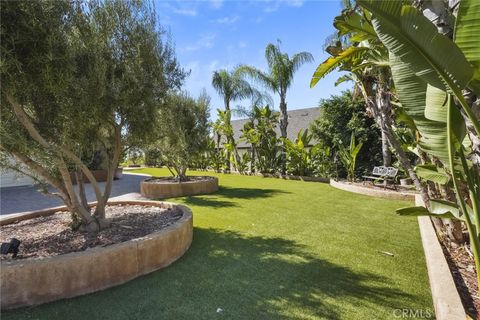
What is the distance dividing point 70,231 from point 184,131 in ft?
23.0

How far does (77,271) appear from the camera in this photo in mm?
3592

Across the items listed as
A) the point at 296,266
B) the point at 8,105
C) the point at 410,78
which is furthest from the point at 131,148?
the point at 410,78

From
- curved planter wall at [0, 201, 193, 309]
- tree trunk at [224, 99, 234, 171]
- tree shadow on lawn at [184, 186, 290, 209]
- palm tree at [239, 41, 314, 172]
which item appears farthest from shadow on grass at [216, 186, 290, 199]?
tree trunk at [224, 99, 234, 171]

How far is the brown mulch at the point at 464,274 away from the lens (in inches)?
114

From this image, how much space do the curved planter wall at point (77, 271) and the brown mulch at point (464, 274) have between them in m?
3.96

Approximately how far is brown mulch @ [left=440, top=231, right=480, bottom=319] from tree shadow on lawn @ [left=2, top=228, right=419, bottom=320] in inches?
21.5

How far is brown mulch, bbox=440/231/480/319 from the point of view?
2.91 meters

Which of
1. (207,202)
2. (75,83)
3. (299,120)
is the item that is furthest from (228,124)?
A: (75,83)

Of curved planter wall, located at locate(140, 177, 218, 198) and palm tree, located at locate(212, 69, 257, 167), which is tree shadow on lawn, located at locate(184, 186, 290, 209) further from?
palm tree, located at locate(212, 69, 257, 167)

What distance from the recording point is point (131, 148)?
644cm

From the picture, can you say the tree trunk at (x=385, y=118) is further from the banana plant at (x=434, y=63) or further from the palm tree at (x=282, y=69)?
the palm tree at (x=282, y=69)

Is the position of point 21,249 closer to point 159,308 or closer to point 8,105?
point 8,105

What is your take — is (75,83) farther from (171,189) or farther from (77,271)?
(171,189)

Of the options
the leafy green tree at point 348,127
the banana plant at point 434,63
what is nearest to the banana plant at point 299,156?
the leafy green tree at point 348,127
